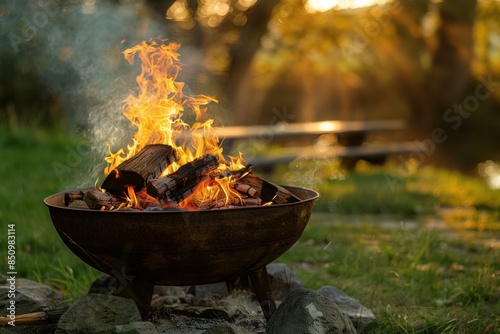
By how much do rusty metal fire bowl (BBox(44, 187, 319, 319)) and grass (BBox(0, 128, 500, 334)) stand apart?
699mm

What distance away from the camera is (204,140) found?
301 centimetres

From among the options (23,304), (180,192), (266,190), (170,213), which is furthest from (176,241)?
(23,304)

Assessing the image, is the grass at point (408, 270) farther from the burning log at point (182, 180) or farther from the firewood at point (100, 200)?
the firewood at point (100, 200)

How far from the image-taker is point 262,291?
2793 mm

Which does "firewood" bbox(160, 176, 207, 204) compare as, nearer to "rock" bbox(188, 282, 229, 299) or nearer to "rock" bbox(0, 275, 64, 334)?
"rock" bbox(0, 275, 64, 334)

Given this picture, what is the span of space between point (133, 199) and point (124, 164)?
0.50 ft

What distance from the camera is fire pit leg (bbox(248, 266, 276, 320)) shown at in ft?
9.12

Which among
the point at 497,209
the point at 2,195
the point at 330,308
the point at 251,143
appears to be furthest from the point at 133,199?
the point at 251,143

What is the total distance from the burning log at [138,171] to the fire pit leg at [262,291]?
0.60m

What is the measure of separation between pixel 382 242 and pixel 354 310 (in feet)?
5.67

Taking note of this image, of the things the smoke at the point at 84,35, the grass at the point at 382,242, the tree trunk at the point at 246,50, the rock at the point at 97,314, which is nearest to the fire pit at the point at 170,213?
the rock at the point at 97,314

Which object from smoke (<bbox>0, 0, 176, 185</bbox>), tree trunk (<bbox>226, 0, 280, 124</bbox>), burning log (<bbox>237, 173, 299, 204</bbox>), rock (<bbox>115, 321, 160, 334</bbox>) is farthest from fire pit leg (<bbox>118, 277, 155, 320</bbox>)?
tree trunk (<bbox>226, 0, 280, 124</bbox>)

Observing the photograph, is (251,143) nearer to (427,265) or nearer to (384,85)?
(427,265)

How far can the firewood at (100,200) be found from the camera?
2629mm
